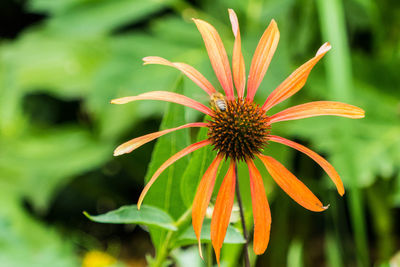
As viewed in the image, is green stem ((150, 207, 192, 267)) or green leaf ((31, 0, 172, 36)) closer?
green stem ((150, 207, 192, 267))

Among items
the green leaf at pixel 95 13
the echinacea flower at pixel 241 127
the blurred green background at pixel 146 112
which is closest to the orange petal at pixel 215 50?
the echinacea flower at pixel 241 127

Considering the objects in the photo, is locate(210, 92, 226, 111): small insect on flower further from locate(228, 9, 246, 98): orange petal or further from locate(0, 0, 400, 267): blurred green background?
locate(0, 0, 400, 267): blurred green background

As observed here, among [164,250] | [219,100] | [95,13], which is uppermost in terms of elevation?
[95,13]

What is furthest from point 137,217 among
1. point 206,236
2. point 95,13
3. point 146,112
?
point 95,13

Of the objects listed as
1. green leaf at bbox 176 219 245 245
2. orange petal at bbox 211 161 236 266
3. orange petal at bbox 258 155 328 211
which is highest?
orange petal at bbox 258 155 328 211

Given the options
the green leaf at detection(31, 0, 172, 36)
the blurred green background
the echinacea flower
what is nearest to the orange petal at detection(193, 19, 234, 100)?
the echinacea flower

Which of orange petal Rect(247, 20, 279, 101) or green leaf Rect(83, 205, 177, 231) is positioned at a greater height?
orange petal Rect(247, 20, 279, 101)

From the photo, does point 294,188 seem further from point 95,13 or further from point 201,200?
point 95,13
